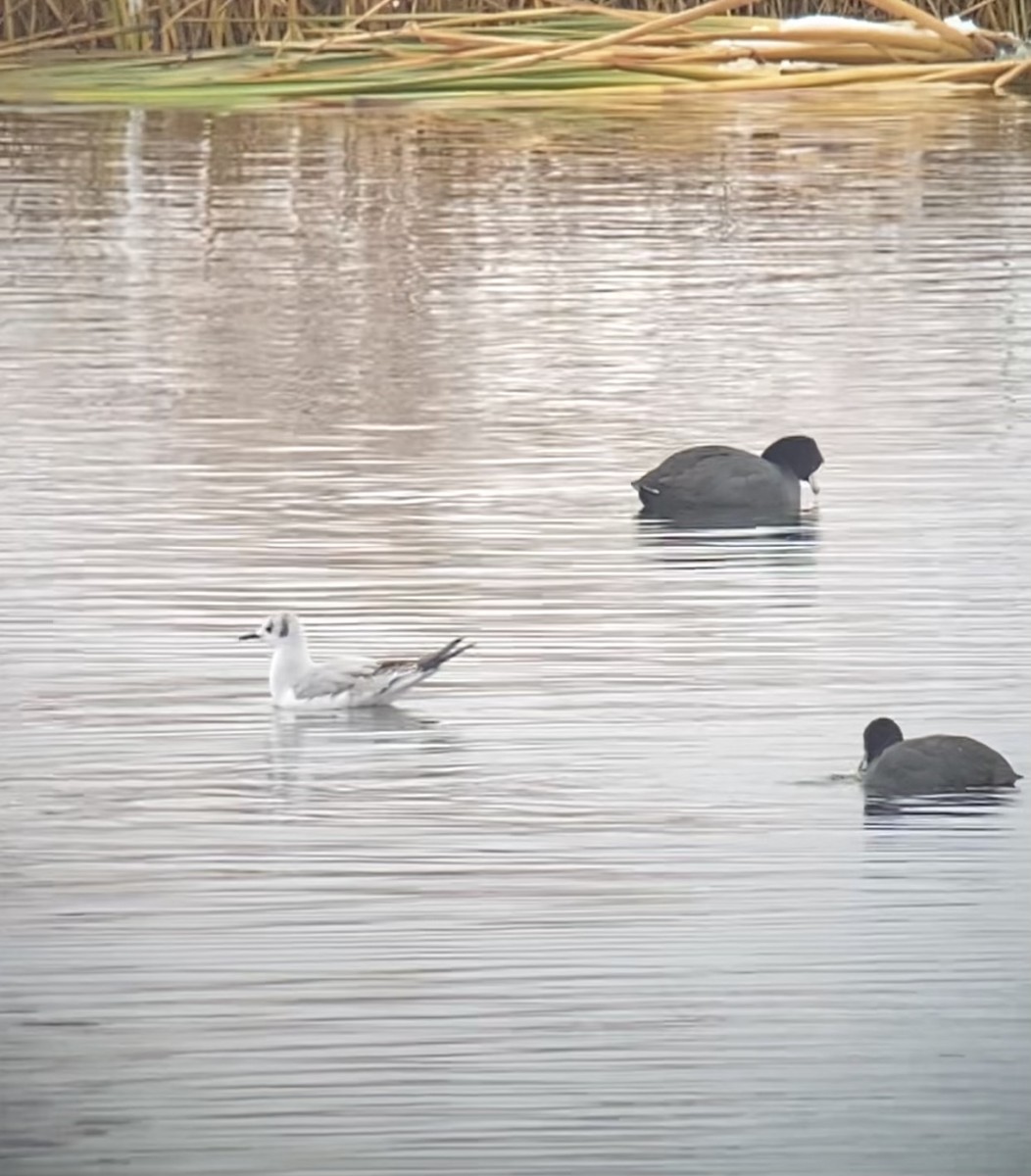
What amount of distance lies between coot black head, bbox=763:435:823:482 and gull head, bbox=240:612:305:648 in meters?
2.38

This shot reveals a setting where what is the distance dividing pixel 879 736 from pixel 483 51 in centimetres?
1374

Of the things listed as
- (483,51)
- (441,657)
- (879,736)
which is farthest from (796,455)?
(483,51)

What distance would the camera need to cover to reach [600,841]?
5.70 m

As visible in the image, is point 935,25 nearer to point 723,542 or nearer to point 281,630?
point 723,542

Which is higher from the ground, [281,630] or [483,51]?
[483,51]

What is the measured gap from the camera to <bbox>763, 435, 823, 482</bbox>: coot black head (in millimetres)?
8953

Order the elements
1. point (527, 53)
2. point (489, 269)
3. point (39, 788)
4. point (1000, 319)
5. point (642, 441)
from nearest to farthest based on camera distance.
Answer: point (39, 788) → point (642, 441) → point (1000, 319) → point (489, 269) → point (527, 53)

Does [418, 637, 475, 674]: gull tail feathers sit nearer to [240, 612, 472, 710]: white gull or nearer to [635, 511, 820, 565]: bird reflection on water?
[240, 612, 472, 710]: white gull

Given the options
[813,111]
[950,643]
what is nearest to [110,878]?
[950,643]

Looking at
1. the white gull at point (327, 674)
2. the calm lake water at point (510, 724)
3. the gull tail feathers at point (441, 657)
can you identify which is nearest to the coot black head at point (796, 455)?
the calm lake water at point (510, 724)

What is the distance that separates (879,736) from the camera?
608 cm

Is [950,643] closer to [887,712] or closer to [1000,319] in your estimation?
[887,712]

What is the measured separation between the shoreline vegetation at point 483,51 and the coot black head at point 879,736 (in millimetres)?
12518

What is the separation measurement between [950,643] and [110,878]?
2148mm
